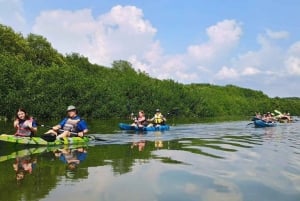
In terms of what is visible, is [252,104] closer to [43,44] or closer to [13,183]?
[43,44]

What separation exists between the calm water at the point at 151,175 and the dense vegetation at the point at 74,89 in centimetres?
2804

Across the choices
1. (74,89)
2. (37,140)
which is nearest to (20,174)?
(37,140)

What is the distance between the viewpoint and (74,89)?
53.9m

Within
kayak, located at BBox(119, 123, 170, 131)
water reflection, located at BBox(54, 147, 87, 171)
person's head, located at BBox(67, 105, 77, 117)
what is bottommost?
water reflection, located at BBox(54, 147, 87, 171)

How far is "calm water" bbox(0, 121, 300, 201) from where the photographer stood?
9531 mm

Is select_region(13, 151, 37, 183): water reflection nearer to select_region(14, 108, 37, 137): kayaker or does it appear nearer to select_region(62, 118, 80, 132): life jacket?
select_region(14, 108, 37, 137): kayaker

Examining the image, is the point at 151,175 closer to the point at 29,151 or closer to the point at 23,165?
the point at 23,165

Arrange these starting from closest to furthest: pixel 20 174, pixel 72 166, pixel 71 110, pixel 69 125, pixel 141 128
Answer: pixel 20 174, pixel 72 166, pixel 71 110, pixel 69 125, pixel 141 128

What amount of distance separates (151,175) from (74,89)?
43158 mm

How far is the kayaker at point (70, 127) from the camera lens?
802 inches

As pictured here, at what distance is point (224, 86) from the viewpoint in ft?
495

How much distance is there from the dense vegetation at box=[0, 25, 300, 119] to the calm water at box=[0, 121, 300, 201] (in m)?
28.0

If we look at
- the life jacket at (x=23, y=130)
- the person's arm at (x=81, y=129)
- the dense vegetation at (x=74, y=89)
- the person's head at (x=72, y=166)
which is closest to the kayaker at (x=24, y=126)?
the life jacket at (x=23, y=130)

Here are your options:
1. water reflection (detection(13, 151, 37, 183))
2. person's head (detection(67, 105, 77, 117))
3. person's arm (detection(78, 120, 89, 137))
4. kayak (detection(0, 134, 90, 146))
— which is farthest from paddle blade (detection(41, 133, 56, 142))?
water reflection (detection(13, 151, 37, 183))
